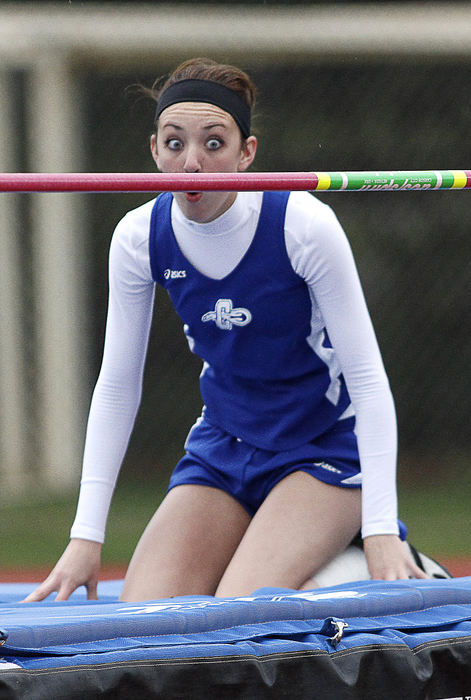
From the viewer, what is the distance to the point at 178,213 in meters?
2.08

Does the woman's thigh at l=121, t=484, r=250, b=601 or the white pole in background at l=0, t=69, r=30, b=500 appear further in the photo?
the white pole in background at l=0, t=69, r=30, b=500

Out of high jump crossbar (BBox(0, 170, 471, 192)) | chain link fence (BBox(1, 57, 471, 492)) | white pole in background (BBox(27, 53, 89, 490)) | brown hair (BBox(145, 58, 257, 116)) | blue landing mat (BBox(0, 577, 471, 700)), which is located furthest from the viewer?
chain link fence (BBox(1, 57, 471, 492))

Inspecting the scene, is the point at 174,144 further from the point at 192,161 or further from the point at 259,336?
the point at 259,336

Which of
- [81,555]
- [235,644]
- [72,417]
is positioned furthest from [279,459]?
[72,417]

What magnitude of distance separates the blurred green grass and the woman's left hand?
301 centimetres

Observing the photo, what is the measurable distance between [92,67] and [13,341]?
162cm

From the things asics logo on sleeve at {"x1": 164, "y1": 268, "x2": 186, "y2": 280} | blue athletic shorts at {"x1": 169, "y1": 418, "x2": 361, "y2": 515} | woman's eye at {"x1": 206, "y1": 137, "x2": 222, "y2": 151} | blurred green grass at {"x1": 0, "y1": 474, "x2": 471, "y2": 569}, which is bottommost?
blurred green grass at {"x1": 0, "y1": 474, "x2": 471, "y2": 569}

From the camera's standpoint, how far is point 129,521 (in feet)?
18.0

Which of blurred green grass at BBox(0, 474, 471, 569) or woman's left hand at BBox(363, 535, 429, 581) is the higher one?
woman's left hand at BBox(363, 535, 429, 581)

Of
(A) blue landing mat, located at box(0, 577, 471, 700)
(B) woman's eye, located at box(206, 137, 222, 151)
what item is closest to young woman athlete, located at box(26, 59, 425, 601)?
(B) woman's eye, located at box(206, 137, 222, 151)

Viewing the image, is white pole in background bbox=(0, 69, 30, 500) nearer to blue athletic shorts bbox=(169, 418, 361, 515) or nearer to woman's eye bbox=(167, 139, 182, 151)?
blue athletic shorts bbox=(169, 418, 361, 515)

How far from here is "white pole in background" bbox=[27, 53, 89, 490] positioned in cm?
572

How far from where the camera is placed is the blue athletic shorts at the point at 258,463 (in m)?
2.12

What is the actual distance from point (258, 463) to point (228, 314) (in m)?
0.32
